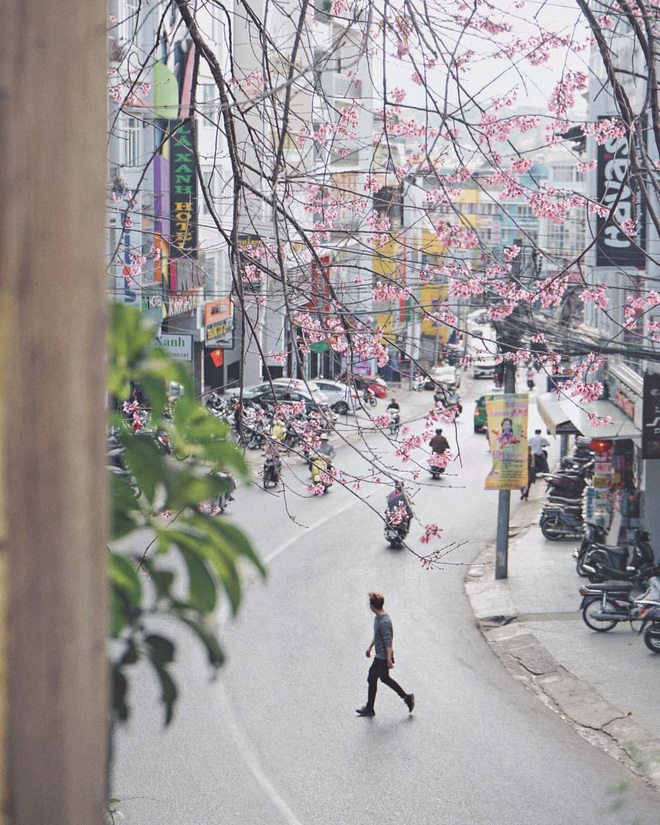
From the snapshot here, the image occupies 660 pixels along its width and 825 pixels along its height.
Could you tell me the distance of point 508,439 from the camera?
49.1 ft

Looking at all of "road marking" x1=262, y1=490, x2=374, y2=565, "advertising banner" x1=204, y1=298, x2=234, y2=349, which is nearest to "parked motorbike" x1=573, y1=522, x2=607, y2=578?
"road marking" x1=262, y1=490, x2=374, y2=565

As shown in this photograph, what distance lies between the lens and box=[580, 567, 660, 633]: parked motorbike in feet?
42.1

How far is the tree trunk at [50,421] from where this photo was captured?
116cm

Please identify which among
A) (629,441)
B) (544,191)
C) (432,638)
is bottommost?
(432,638)

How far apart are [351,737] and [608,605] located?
14.6 feet

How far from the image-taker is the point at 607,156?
14.3m

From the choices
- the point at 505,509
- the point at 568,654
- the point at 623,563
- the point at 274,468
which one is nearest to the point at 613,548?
the point at 623,563

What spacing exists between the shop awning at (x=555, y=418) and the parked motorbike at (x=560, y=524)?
1375 mm

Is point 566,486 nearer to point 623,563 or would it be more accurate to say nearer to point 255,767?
point 623,563

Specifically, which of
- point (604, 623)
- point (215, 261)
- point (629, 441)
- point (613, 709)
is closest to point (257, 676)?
point (613, 709)

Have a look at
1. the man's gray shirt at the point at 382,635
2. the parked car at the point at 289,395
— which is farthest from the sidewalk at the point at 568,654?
the parked car at the point at 289,395

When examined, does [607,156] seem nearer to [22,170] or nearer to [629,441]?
[629,441]

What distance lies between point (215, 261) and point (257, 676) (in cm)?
1928

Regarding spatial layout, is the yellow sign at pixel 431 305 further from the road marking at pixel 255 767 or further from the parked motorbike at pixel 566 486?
the road marking at pixel 255 767
